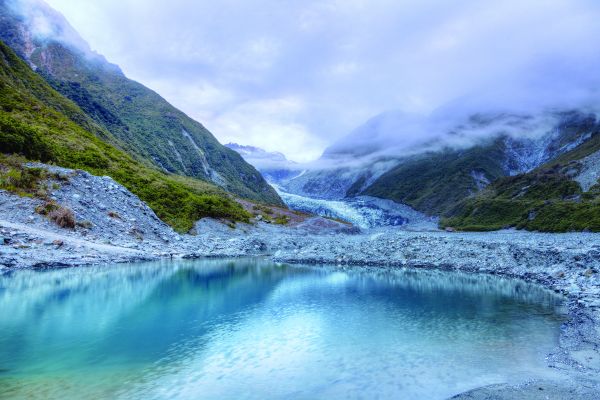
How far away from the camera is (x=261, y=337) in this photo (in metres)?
18.4

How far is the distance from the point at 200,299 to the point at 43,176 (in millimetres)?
30275

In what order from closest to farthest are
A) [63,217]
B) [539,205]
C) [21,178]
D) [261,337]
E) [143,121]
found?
[261,337], [63,217], [21,178], [539,205], [143,121]

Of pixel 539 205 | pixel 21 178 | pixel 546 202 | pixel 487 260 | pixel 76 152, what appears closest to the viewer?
pixel 487 260

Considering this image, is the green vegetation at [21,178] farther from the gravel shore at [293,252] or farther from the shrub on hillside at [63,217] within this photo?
the shrub on hillside at [63,217]

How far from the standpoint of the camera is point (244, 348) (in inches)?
662

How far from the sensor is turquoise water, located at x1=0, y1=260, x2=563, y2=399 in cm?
1289

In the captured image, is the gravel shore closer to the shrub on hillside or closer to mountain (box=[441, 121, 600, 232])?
the shrub on hillside

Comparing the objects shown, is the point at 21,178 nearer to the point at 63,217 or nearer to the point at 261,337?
the point at 63,217

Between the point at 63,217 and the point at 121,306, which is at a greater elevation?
the point at 63,217

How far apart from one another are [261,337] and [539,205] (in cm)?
8911

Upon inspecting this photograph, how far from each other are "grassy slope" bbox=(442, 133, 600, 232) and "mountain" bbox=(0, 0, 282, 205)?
77.8 m

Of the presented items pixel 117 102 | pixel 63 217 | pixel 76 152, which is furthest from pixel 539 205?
pixel 117 102

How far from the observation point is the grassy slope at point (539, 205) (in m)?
71.4

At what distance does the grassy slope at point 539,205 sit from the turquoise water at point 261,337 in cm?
4952
